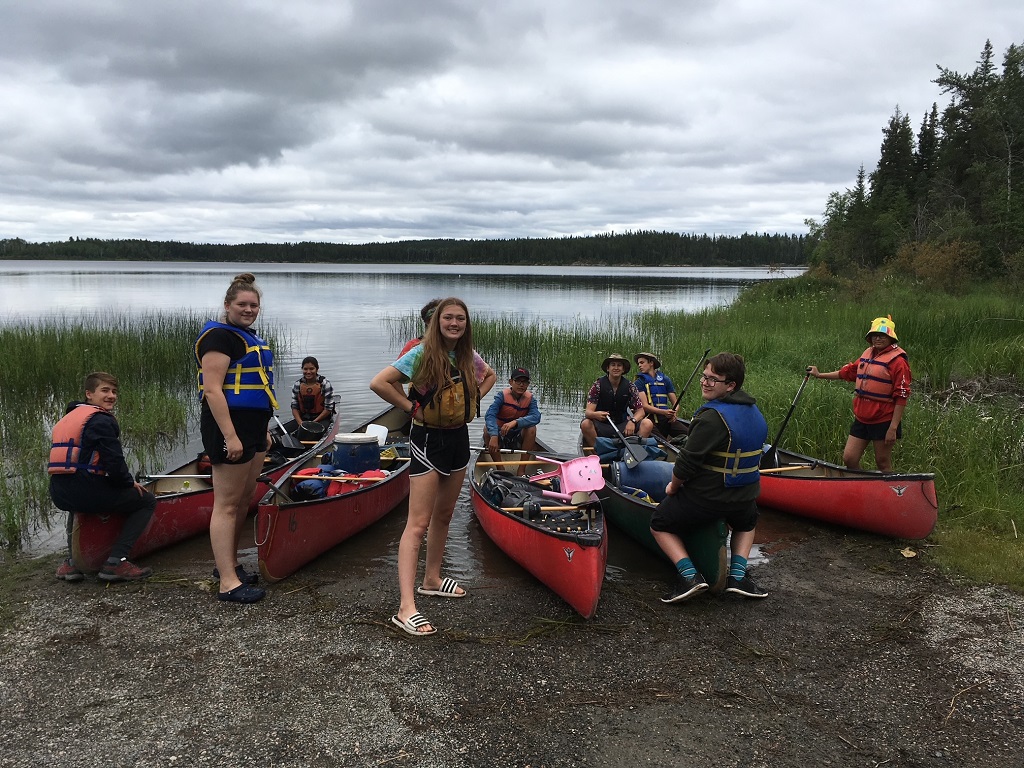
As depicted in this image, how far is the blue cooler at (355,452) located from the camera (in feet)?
23.7

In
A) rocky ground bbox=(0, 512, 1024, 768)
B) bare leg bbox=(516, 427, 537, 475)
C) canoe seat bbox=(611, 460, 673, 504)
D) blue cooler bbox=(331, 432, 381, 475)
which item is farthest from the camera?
bare leg bbox=(516, 427, 537, 475)

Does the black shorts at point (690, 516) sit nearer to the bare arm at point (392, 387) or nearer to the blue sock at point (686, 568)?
the blue sock at point (686, 568)

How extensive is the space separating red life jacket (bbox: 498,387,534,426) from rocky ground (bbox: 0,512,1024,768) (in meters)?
3.04

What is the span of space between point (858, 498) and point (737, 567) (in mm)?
1882

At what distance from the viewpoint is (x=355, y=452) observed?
285 inches

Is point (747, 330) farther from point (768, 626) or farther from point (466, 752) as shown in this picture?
point (466, 752)

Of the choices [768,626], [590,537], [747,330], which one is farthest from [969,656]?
[747,330]

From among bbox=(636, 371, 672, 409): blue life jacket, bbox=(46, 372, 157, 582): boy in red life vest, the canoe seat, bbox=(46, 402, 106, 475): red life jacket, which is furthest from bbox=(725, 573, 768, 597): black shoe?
bbox=(46, 402, 106, 475): red life jacket

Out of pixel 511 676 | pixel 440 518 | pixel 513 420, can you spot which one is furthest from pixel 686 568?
pixel 513 420

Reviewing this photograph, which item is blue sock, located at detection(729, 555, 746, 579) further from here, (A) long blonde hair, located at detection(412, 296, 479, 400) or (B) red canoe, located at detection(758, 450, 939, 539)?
(A) long blonde hair, located at detection(412, 296, 479, 400)

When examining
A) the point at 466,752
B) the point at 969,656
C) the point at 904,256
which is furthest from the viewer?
the point at 904,256

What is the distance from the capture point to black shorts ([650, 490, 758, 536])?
439 cm

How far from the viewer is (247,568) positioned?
18.2ft

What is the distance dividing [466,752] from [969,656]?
293 cm
